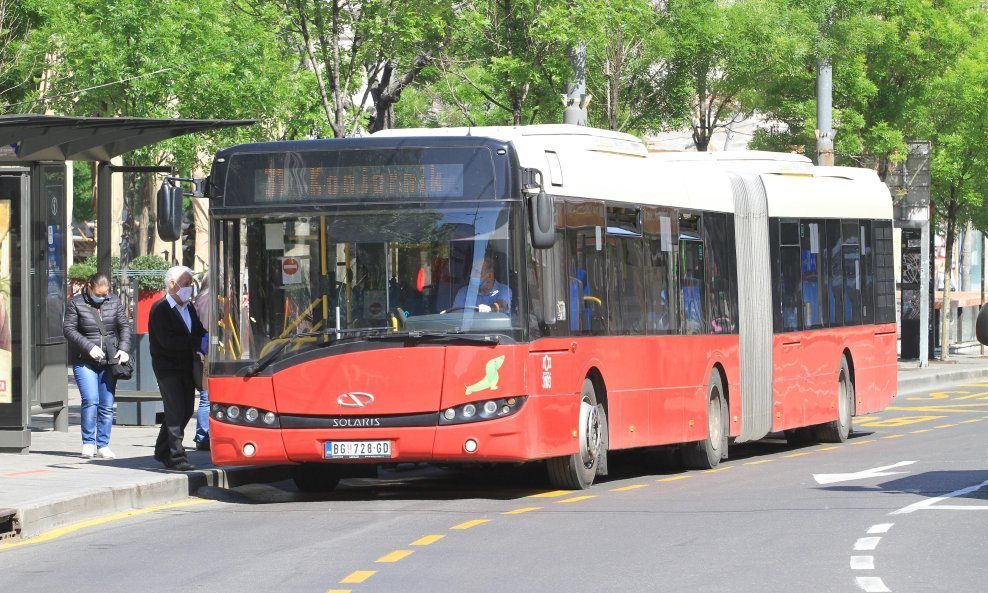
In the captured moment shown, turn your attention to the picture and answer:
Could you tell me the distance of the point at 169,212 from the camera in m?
14.2

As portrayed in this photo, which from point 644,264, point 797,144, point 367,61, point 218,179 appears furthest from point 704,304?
point 797,144

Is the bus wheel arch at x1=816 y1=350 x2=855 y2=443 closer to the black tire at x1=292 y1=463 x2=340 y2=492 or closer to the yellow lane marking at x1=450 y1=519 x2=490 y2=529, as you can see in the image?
the black tire at x1=292 y1=463 x2=340 y2=492

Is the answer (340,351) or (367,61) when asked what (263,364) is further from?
(367,61)

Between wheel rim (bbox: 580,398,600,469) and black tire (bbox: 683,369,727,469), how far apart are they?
2.91 m

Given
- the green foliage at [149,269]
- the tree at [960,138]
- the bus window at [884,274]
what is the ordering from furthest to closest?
the tree at [960,138] < the green foliage at [149,269] < the bus window at [884,274]

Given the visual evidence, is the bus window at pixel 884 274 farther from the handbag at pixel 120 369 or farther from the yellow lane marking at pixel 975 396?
the handbag at pixel 120 369

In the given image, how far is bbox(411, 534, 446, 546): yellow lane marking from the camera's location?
38.1 ft

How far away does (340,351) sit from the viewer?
1414cm

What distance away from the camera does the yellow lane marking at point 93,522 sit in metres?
12.2

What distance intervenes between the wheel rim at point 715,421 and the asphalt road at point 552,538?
35.8 inches

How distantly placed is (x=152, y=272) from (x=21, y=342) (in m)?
13.2

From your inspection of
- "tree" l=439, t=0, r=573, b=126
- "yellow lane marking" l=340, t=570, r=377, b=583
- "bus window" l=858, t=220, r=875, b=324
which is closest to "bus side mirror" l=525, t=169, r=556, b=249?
"yellow lane marking" l=340, t=570, r=377, b=583

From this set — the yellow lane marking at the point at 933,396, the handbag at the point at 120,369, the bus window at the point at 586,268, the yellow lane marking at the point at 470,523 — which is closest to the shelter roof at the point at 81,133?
the handbag at the point at 120,369

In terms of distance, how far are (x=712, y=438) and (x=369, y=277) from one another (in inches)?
227
